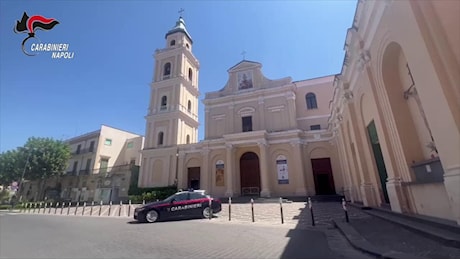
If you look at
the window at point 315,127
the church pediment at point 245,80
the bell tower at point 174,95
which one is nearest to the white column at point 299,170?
the window at point 315,127

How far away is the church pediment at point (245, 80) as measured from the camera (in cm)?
2633

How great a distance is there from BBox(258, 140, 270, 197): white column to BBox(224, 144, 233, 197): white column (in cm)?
307

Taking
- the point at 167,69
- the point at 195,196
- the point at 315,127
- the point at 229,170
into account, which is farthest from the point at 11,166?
the point at 315,127

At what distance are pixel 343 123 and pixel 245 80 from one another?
50.3 ft

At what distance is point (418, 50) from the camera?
468 cm

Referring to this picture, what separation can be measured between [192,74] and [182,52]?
393 centimetres

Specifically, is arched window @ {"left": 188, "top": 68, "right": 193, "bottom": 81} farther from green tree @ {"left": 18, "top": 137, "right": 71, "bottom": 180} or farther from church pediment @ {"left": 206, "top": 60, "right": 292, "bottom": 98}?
green tree @ {"left": 18, "top": 137, "right": 71, "bottom": 180}

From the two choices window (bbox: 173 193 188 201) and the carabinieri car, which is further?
window (bbox: 173 193 188 201)

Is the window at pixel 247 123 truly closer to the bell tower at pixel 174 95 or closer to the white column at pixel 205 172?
→ the white column at pixel 205 172

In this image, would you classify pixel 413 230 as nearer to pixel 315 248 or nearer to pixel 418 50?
pixel 315 248

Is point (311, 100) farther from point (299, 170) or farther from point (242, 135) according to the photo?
point (242, 135)

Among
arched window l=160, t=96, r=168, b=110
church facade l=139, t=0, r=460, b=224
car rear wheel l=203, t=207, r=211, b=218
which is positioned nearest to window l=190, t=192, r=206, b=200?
car rear wheel l=203, t=207, r=211, b=218

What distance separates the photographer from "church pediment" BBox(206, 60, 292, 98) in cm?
2633

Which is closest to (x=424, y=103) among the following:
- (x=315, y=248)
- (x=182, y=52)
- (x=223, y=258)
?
(x=315, y=248)
